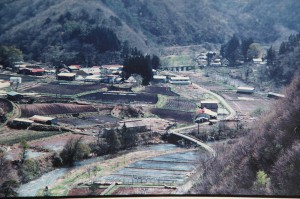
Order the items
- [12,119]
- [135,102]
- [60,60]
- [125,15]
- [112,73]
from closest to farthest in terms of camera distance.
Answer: [12,119], [135,102], [112,73], [60,60], [125,15]

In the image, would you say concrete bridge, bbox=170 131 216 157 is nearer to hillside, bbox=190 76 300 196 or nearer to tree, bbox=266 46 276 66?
hillside, bbox=190 76 300 196

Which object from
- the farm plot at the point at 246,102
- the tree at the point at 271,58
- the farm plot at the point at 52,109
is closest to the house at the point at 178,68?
the tree at the point at 271,58

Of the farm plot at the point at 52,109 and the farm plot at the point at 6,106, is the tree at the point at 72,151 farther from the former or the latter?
the farm plot at the point at 6,106

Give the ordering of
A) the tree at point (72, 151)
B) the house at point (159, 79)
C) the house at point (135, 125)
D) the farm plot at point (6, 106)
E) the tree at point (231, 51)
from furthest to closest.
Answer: the tree at point (231, 51)
the house at point (159, 79)
the house at point (135, 125)
the farm plot at point (6, 106)
the tree at point (72, 151)

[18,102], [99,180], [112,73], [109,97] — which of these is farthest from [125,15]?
[99,180]

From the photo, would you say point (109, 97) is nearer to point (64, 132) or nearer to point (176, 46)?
point (64, 132)

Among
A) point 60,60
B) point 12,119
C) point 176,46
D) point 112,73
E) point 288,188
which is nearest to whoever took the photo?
point 288,188
